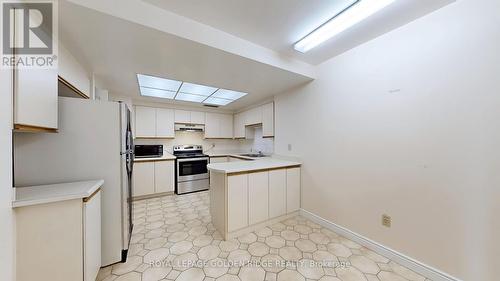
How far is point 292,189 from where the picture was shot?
2756 mm

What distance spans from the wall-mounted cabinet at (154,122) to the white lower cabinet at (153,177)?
742 mm

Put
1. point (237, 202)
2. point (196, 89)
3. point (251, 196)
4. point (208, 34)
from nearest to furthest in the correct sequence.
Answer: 1. point (208, 34)
2. point (237, 202)
3. point (251, 196)
4. point (196, 89)

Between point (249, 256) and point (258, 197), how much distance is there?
721 mm

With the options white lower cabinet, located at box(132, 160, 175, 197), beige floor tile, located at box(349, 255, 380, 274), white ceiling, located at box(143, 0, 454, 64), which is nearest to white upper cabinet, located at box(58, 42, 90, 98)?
white ceiling, located at box(143, 0, 454, 64)

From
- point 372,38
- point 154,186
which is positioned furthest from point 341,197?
point 154,186

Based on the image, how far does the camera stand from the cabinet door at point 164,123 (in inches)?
159

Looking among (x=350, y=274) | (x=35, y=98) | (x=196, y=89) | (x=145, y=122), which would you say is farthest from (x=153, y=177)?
(x=350, y=274)

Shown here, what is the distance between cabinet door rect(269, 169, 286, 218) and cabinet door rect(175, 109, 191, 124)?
284cm

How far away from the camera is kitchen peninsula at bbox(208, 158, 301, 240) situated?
212cm

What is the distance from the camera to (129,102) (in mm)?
3549

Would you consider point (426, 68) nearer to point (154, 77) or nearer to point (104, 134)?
point (104, 134)

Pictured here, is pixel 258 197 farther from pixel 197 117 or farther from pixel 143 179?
pixel 197 117

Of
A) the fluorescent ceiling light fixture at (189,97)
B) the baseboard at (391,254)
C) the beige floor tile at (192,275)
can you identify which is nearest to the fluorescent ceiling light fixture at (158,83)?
the fluorescent ceiling light fixture at (189,97)

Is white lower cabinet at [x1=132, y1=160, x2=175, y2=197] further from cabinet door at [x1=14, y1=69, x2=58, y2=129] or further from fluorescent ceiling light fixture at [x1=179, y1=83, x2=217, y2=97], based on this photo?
cabinet door at [x1=14, y1=69, x2=58, y2=129]
